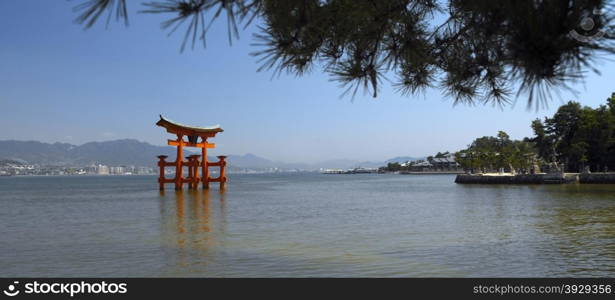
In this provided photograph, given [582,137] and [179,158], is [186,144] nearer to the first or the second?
[179,158]

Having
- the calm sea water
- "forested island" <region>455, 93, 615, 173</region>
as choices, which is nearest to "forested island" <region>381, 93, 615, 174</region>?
"forested island" <region>455, 93, 615, 173</region>

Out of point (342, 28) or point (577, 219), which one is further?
point (577, 219)

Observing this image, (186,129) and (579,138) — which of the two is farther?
(579,138)

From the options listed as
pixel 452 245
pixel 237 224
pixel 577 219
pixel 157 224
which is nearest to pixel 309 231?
pixel 237 224

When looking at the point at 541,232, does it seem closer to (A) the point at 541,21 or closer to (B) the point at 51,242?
(A) the point at 541,21

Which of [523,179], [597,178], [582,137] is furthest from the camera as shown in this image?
[523,179]

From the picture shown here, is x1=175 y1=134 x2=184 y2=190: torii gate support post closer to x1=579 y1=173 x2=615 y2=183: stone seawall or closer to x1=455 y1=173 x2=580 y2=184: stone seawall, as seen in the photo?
x1=455 y1=173 x2=580 y2=184: stone seawall

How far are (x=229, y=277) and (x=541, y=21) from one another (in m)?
6.56

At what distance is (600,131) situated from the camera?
45719 mm
